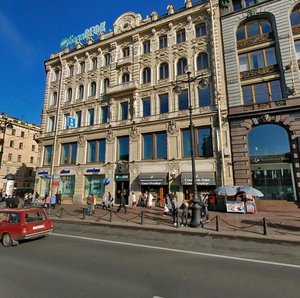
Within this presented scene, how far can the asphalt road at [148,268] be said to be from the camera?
15.9ft

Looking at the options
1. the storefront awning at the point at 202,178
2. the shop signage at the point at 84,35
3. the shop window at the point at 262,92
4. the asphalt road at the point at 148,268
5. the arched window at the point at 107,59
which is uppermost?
the shop signage at the point at 84,35

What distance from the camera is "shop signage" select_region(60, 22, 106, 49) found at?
103ft

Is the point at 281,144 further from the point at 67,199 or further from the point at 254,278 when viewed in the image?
the point at 67,199

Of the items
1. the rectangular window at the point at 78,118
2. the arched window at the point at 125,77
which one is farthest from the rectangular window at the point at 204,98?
the rectangular window at the point at 78,118

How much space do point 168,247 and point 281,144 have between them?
15758 mm

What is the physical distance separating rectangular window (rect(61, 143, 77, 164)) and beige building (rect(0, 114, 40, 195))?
1948 centimetres

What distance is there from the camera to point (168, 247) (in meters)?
8.74

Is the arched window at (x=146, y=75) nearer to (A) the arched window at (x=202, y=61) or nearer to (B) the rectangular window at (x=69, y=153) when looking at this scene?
(A) the arched window at (x=202, y=61)

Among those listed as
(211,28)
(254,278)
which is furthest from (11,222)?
(211,28)

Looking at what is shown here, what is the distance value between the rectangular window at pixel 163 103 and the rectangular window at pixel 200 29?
25.7 feet

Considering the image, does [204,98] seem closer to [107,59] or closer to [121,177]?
[121,177]

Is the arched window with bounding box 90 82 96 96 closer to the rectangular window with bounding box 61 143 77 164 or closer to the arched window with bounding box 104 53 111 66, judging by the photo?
the arched window with bounding box 104 53 111 66

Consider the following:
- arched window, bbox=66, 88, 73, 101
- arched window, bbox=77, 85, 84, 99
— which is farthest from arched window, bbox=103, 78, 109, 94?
arched window, bbox=66, 88, 73, 101

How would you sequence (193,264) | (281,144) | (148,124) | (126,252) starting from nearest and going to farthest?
1. (193,264)
2. (126,252)
3. (281,144)
4. (148,124)
